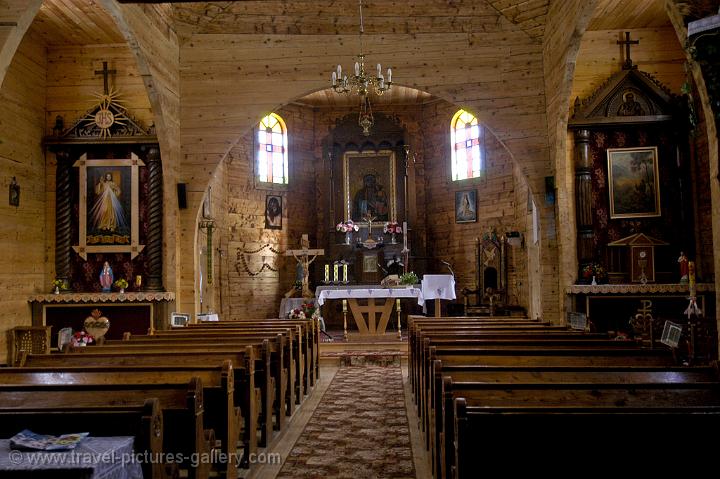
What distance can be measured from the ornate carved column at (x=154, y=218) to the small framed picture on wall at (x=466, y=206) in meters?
7.39

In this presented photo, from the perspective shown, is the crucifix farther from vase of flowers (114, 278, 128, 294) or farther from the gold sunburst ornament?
the gold sunburst ornament

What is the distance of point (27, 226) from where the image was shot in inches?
380

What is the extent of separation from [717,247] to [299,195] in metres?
11.9

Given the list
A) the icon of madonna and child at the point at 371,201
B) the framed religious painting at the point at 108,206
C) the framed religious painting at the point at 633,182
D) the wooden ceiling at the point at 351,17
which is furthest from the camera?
the icon of madonna and child at the point at 371,201

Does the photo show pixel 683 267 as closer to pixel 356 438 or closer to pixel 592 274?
pixel 592 274

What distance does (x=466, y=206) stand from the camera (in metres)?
14.8

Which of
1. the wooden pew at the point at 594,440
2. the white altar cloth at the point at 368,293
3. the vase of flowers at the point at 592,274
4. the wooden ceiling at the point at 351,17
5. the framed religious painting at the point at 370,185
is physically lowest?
the wooden pew at the point at 594,440

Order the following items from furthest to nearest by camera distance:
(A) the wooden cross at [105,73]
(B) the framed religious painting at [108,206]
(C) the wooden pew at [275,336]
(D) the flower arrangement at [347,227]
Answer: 1. (D) the flower arrangement at [347,227]
2. (A) the wooden cross at [105,73]
3. (B) the framed religious painting at [108,206]
4. (C) the wooden pew at [275,336]

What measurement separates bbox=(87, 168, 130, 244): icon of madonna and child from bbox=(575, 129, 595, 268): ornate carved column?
7.16m

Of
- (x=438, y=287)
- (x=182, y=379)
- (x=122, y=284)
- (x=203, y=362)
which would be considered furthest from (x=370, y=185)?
(x=182, y=379)

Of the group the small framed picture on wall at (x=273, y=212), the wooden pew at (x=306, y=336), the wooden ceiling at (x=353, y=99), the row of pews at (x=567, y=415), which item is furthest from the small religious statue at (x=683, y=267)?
the small framed picture on wall at (x=273, y=212)

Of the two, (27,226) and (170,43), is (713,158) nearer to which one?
(170,43)

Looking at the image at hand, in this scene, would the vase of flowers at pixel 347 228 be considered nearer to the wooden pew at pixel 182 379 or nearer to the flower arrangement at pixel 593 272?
the flower arrangement at pixel 593 272

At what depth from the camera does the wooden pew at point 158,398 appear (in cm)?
323
